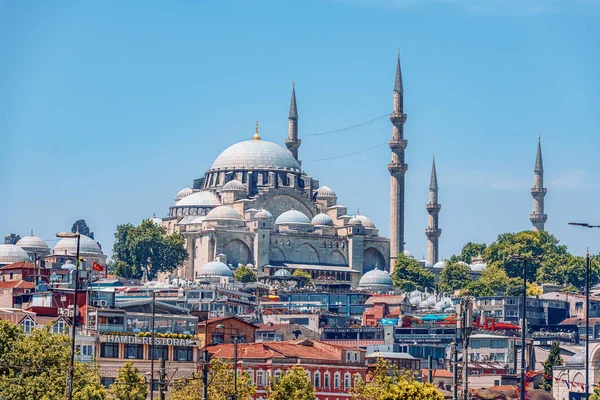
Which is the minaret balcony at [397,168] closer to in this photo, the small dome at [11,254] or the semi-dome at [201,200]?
the semi-dome at [201,200]

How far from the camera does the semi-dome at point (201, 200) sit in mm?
155125

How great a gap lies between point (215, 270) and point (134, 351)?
6288 cm

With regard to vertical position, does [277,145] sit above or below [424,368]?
above

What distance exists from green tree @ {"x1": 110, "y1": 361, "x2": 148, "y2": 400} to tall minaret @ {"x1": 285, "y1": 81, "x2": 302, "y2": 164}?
101296 mm

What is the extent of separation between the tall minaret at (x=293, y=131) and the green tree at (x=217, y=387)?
98487mm

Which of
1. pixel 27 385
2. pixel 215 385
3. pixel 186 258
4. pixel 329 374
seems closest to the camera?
pixel 27 385

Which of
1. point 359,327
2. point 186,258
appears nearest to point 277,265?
point 186,258

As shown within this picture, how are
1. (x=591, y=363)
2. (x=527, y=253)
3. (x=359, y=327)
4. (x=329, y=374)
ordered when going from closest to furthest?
(x=329, y=374) → (x=591, y=363) → (x=359, y=327) → (x=527, y=253)

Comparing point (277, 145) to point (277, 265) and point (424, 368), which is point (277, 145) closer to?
point (277, 265)

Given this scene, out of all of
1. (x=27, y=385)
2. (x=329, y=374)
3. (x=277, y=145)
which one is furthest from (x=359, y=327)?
(x=277, y=145)

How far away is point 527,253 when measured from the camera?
160750 millimetres

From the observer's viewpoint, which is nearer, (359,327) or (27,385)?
(27,385)

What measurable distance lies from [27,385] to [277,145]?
107 metres

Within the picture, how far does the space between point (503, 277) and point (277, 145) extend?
26.3m
